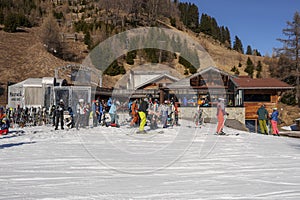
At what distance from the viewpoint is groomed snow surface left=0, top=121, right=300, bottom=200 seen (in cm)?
504

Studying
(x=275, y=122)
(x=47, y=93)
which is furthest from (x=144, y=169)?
(x=47, y=93)

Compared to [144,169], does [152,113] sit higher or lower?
higher

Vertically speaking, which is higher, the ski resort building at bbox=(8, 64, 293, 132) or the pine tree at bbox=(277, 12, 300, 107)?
the pine tree at bbox=(277, 12, 300, 107)

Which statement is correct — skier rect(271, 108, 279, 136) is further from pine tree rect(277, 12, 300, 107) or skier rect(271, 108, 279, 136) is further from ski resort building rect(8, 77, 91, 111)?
pine tree rect(277, 12, 300, 107)

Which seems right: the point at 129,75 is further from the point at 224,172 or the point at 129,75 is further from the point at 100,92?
the point at 224,172

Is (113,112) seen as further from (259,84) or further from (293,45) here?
(293,45)

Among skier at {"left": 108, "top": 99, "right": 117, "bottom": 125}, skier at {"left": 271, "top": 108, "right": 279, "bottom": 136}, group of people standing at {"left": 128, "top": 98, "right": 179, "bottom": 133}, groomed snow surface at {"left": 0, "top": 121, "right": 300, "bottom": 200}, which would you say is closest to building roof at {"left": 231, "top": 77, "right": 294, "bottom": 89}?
skier at {"left": 271, "top": 108, "right": 279, "bottom": 136}

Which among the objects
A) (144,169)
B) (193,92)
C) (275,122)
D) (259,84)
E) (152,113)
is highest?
(259,84)

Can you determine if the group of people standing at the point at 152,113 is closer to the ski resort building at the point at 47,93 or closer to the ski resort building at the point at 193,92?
the ski resort building at the point at 193,92

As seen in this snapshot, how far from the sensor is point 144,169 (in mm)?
7020

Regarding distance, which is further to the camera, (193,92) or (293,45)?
(293,45)

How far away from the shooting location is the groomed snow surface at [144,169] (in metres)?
5.04

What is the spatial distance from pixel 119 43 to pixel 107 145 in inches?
1388

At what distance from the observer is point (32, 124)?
719 inches
